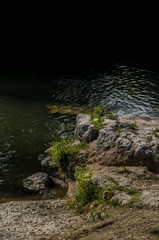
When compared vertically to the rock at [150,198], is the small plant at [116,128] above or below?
above

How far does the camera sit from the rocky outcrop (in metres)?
5.95

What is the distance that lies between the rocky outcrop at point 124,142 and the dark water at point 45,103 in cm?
162

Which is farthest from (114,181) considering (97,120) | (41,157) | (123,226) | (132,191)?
(41,157)

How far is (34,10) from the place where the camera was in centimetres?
3609

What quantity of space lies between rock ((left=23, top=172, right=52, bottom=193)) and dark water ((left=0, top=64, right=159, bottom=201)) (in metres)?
0.23

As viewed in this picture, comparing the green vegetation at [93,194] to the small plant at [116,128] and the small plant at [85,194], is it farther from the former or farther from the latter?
the small plant at [116,128]

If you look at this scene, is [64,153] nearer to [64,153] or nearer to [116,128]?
[64,153]

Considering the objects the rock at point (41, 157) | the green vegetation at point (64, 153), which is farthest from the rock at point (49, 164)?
the green vegetation at point (64, 153)

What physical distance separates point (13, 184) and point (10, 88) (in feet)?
32.7

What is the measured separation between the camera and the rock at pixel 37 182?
7.09 metres

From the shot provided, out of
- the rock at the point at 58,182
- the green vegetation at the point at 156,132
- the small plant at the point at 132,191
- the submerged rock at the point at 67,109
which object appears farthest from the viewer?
the submerged rock at the point at 67,109

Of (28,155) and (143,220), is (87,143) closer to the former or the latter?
(28,155)

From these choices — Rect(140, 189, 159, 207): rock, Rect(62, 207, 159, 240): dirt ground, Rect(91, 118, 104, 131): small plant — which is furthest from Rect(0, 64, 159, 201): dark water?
Rect(140, 189, 159, 207): rock

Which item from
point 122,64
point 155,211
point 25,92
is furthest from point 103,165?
point 122,64
